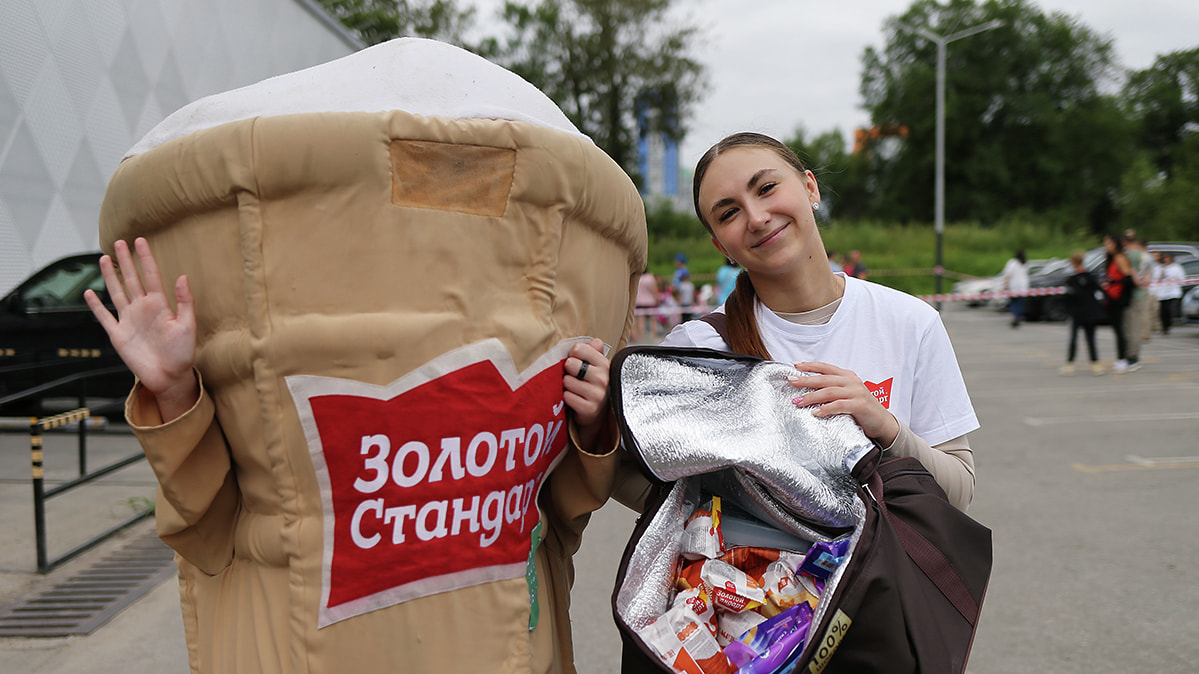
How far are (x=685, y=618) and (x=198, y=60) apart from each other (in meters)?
8.89

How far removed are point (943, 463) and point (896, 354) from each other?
0.84 ft

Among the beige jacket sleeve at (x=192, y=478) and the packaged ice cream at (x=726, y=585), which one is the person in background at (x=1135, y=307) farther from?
the beige jacket sleeve at (x=192, y=478)

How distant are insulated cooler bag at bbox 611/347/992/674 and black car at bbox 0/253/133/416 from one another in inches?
297

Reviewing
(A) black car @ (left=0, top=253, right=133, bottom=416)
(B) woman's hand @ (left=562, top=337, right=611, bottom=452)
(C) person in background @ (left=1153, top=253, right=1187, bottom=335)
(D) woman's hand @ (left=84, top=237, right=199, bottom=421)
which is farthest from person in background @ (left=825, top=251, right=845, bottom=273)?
(A) black car @ (left=0, top=253, right=133, bottom=416)

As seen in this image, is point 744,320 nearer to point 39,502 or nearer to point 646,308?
point 39,502

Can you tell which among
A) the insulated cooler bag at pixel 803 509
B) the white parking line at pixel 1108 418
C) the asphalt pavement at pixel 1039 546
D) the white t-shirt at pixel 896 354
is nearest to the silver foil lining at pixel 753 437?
the insulated cooler bag at pixel 803 509

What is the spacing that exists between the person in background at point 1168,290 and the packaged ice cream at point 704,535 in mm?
16705

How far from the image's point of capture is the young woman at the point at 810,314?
180 cm

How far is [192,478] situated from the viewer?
1.52 meters

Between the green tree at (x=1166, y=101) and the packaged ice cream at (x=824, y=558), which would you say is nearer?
the packaged ice cream at (x=824, y=558)

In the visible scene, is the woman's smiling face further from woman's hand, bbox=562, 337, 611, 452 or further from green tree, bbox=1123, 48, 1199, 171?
green tree, bbox=1123, 48, 1199, 171

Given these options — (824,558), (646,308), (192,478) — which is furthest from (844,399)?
(646,308)

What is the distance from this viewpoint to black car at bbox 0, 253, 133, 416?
7.79 meters

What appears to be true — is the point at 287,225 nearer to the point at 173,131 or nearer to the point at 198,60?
the point at 173,131
